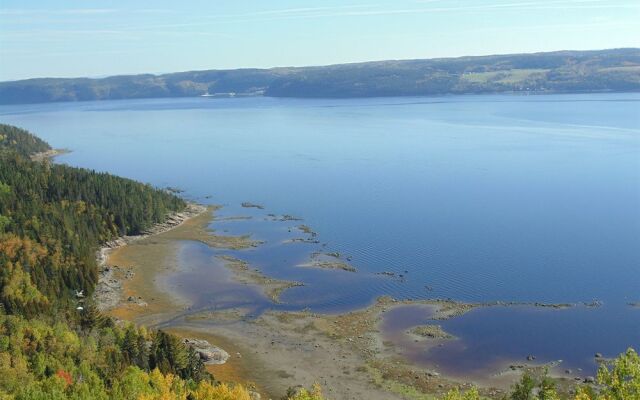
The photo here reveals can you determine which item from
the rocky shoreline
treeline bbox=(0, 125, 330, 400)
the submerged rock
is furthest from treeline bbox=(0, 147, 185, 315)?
the submerged rock

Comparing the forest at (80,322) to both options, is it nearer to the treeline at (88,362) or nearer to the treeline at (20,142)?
the treeline at (88,362)

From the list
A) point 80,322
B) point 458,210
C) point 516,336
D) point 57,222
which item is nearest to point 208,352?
point 80,322

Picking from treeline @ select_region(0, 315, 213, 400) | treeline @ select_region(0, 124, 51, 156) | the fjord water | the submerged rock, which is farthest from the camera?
treeline @ select_region(0, 124, 51, 156)

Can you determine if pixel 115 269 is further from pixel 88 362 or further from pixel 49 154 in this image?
pixel 49 154

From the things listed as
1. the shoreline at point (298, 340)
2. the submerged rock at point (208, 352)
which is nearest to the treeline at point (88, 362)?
the submerged rock at point (208, 352)

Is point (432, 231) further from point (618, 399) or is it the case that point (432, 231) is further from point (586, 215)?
point (618, 399)

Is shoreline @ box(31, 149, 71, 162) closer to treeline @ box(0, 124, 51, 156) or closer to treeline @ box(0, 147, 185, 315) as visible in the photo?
treeline @ box(0, 124, 51, 156)
